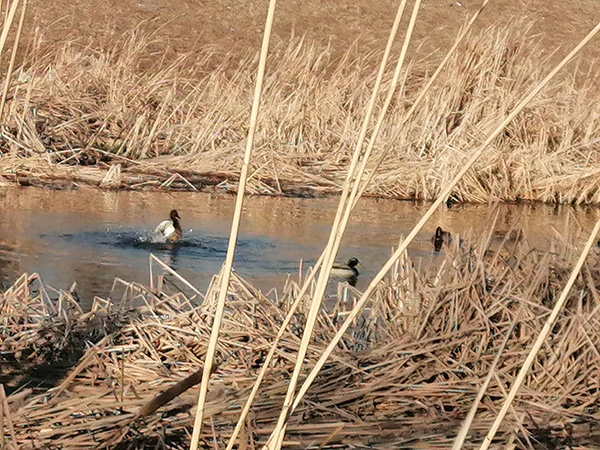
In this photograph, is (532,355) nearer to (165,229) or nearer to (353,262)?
(353,262)

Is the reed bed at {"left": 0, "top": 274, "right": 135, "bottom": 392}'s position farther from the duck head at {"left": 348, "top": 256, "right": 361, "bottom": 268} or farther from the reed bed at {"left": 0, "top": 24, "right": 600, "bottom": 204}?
the reed bed at {"left": 0, "top": 24, "right": 600, "bottom": 204}

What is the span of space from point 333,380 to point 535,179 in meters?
8.80

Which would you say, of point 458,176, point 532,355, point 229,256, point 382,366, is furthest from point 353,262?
point 229,256

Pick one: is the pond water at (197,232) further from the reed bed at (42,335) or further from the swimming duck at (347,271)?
the reed bed at (42,335)

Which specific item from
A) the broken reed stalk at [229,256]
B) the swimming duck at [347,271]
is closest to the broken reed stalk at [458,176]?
the broken reed stalk at [229,256]

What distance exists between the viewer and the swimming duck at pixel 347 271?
8.04 metres

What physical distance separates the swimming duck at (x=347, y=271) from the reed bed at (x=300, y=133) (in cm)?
384

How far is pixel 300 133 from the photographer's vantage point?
531 inches

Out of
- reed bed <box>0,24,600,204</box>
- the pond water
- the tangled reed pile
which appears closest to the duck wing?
the pond water

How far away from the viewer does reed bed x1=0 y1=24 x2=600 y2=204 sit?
12.3 meters

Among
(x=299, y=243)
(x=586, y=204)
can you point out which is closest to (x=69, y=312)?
(x=299, y=243)

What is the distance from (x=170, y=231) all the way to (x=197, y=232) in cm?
69

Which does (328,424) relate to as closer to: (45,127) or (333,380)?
(333,380)

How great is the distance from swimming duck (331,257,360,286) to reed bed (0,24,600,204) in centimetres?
384
